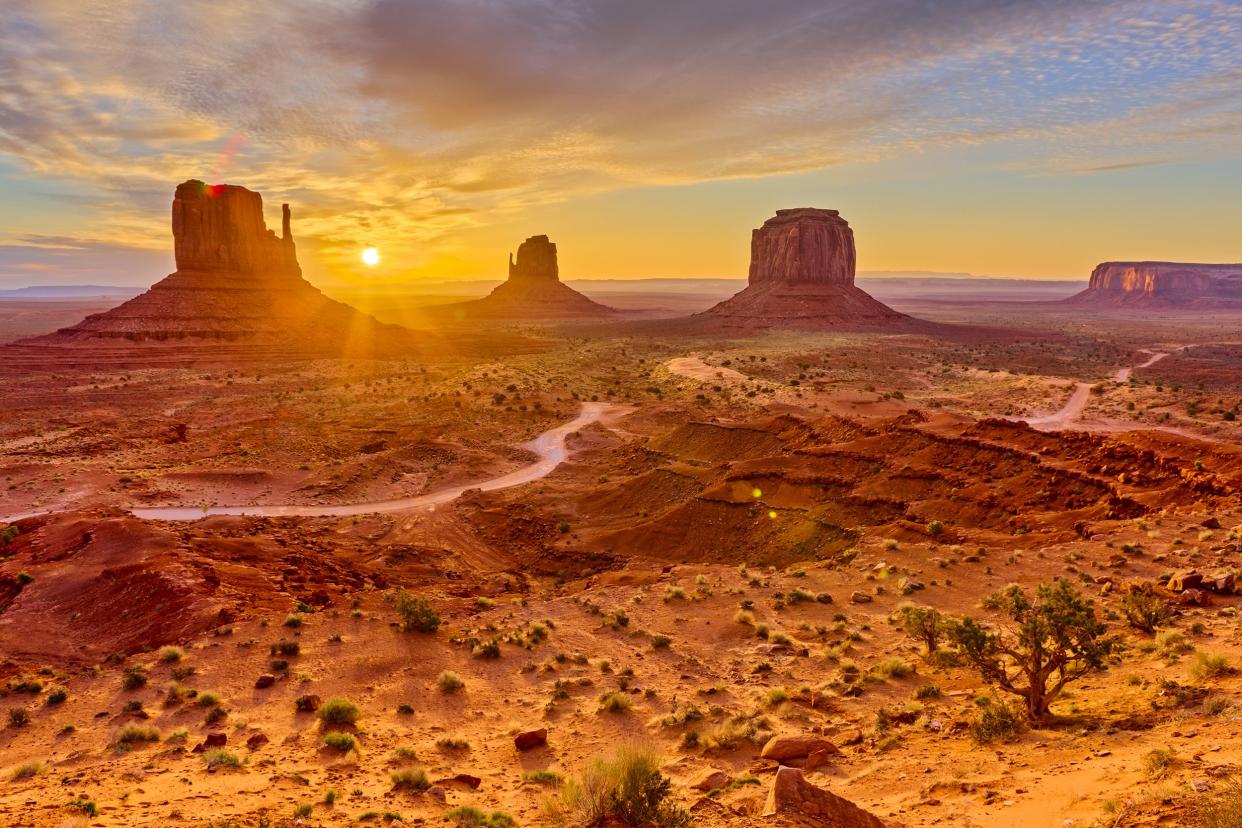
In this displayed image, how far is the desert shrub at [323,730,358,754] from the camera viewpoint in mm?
13281

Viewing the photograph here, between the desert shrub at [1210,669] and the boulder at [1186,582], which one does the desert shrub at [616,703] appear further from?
the boulder at [1186,582]

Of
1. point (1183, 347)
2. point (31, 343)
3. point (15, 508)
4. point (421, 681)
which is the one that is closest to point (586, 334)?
point (31, 343)

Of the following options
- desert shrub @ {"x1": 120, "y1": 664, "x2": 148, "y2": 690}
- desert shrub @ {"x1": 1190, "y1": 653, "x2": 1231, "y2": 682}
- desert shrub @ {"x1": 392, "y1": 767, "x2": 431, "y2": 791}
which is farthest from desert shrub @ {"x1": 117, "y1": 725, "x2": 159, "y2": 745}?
desert shrub @ {"x1": 1190, "y1": 653, "x2": 1231, "y2": 682}

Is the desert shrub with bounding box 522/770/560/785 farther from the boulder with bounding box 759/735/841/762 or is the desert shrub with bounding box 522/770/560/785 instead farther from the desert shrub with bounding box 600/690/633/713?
the boulder with bounding box 759/735/841/762

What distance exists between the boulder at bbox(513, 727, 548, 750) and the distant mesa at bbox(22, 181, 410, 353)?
4166 inches

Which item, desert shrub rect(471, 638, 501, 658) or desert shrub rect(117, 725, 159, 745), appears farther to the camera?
desert shrub rect(471, 638, 501, 658)

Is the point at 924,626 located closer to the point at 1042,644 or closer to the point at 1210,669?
the point at 1042,644

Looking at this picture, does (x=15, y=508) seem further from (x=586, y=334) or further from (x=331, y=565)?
(x=586, y=334)

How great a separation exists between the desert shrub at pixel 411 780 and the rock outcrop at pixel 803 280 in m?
140

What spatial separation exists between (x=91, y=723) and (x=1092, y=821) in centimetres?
1828

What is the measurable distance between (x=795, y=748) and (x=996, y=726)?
3.29 meters

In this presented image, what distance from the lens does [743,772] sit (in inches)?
459

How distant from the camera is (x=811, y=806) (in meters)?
8.80

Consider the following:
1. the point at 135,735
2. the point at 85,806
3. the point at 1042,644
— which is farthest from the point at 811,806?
the point at 135,735
